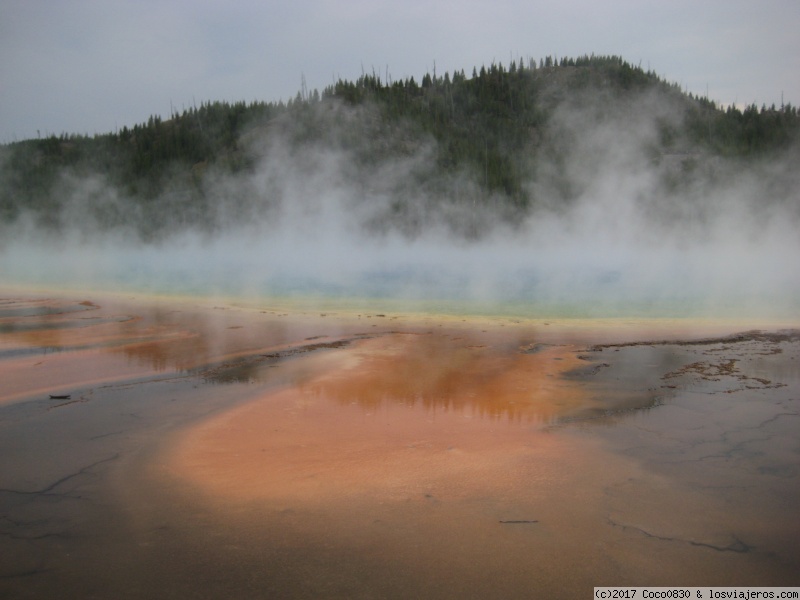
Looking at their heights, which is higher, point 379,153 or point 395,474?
point 379,153

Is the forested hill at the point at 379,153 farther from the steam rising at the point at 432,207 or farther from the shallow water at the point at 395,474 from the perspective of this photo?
the shallow water at the point at 395,474

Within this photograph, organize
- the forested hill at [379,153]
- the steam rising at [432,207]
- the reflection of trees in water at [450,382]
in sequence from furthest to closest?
1. the forested hill at [379,153]
2. the steam rising at [432,207]
3. the reflection of trees in water at [450,382]

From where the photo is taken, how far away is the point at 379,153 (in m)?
60.1

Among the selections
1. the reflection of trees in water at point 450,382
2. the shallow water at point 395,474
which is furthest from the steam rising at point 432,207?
the shallow water at point 395,474

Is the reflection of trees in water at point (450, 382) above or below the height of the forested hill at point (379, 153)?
below

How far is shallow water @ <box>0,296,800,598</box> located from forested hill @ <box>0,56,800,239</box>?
48.2 meters

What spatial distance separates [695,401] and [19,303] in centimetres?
1331

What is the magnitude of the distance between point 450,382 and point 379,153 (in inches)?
2226

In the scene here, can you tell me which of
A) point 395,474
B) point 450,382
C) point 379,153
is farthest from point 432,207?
point 395,474

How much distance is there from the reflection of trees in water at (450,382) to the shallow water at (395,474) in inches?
1.4

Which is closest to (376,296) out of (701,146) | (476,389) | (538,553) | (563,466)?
(476,389)

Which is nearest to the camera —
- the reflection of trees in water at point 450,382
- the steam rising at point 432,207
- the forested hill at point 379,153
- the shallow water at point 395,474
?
the shallow water at point 395,474

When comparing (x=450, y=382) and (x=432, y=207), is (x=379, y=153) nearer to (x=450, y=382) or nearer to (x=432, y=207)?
(x=432, y=207)

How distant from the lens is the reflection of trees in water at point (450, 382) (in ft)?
16.4
